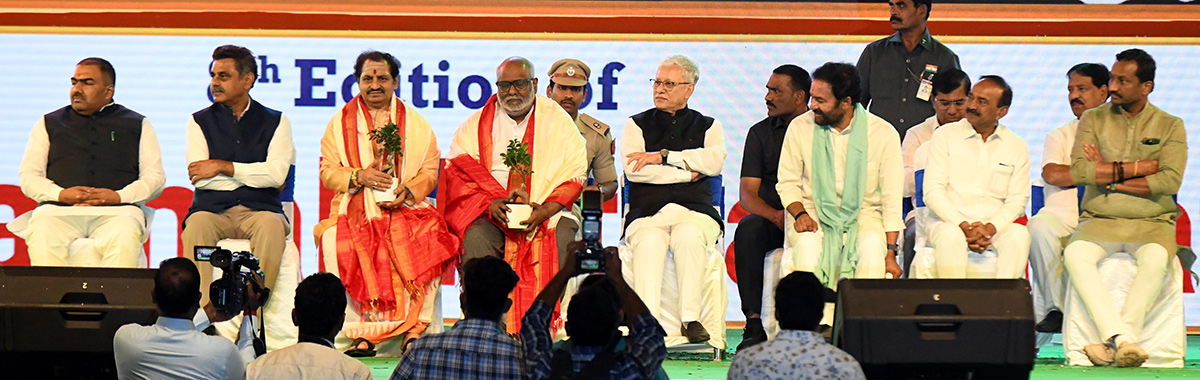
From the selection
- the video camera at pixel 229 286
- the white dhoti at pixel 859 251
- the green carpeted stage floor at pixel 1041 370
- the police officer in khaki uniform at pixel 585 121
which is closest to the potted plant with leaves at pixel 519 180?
the police officer in khaki uniform at pixel 585 121

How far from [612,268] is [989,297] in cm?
127

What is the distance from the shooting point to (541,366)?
12.3ft

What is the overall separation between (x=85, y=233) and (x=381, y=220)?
1.41 m

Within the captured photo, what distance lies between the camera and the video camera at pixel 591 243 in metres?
4.03

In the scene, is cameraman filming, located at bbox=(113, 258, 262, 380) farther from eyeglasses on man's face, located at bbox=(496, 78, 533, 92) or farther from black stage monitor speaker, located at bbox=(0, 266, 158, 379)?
eyeglasses on man's face, located at bbox=(496, 78, 533, 92)

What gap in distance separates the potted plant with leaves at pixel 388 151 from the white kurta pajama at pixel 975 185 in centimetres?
242

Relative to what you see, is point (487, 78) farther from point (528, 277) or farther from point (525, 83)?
point (528, 277)

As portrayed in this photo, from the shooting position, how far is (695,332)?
5.75 metres

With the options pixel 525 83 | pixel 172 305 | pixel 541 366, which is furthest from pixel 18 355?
pixel 525 83

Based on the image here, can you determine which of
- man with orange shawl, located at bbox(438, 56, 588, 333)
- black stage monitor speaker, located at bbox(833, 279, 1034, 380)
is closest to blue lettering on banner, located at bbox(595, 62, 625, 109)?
man with orange shawl, located at bbox(438, 56, 588, 333)

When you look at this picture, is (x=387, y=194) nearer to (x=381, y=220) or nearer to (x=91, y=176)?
(x=381, y=220)

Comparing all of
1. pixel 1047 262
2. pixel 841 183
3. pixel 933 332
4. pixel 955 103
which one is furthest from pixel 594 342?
pixel 955 103

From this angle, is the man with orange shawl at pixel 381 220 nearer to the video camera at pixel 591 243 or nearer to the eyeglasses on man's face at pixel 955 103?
the video camera at pixel 591 243

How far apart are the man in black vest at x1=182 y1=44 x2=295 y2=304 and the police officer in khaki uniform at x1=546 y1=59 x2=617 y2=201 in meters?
1.37
